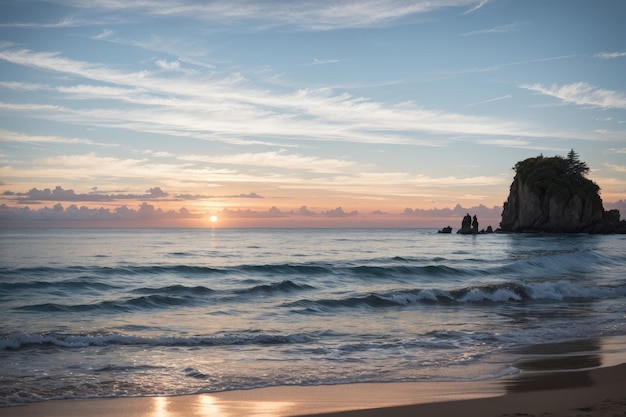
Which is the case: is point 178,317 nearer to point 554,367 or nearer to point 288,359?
point 288,359

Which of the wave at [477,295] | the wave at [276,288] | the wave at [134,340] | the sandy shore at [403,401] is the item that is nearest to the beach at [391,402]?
the sandy shore at [403,401]

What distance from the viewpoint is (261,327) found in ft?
49.2

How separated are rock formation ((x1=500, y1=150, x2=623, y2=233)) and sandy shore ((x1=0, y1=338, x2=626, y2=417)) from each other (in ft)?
303

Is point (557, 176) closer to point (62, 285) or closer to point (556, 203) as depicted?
point (556, 203)

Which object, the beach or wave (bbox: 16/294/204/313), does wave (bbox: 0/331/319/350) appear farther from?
wave (bbox: 16/294/204/313)

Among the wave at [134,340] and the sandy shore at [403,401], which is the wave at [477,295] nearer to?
the wave at [134,340]

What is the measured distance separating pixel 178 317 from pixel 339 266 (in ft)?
60.4

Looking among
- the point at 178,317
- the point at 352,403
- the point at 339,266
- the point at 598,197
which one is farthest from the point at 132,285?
the point at 598,197

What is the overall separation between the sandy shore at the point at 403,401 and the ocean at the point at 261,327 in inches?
20.2

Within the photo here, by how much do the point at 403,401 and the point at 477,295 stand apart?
16009mm

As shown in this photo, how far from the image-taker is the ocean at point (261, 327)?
31.2 ft

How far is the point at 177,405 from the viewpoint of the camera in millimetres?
7602

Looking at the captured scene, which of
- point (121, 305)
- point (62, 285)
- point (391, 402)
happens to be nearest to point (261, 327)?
point (121, 305)

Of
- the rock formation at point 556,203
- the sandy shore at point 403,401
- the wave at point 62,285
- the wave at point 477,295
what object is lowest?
the wave at point 477,295
